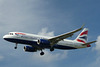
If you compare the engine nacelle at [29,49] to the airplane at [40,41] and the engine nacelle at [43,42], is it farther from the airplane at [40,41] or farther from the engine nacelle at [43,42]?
the engine nacelle at [43,42]

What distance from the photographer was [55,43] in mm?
62219

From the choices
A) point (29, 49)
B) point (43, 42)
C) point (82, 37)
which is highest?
point (82, 37)

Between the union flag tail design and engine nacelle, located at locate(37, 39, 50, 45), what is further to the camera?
the union flag tail design

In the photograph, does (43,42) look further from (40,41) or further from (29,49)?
(29,49)

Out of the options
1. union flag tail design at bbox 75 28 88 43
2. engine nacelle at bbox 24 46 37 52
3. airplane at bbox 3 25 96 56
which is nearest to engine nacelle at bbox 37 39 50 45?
airplane at bbox 3 25 96 56

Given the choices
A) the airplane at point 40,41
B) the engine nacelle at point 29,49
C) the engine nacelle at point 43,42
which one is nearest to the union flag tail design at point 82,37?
the airplane at point 40,41

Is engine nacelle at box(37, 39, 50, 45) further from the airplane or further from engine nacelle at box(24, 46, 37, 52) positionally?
engine nacelle at box(24, 46, 37, 52)

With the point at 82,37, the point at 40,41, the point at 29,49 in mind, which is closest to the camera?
the point at 40,41

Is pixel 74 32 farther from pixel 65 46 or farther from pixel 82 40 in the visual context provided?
pixel 82 40

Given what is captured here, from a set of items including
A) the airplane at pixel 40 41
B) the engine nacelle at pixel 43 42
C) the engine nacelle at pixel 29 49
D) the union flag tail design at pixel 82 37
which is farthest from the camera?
the union flag tail design at pixel 82 37

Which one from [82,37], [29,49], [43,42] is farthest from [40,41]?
[82,37]

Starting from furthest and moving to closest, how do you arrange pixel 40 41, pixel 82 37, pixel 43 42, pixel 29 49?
pixel 82 37
pixel 29 49
pixel 43 42
pixel 40 41

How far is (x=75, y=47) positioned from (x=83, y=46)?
288 centimetres

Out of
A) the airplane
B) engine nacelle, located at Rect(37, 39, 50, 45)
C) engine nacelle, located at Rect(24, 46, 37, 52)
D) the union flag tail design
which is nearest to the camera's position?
the airplane
